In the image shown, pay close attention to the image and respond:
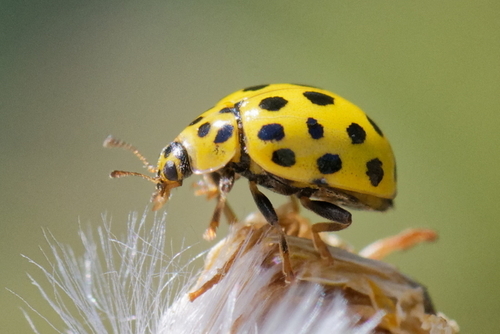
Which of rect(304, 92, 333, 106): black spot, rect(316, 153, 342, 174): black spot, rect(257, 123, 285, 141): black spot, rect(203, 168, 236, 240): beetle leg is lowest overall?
rect(203, 168, 236, 240): beetle leg

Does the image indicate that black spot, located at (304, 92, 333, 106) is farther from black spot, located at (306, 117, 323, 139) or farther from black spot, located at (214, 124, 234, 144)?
black spot, located at (214, 124, 234, 144)

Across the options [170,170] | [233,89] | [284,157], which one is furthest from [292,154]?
[233,89]

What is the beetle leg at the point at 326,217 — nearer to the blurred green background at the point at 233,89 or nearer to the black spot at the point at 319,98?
the black spot at the point at 319,98

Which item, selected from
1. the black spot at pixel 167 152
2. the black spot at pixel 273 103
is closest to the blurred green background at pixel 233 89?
the black spot at pixel 167 152

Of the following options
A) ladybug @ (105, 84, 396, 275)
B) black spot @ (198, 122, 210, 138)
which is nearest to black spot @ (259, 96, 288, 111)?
ladybug @ (105, 84, 396, 275)

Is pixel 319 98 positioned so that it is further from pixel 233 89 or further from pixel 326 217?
pixel 233 89

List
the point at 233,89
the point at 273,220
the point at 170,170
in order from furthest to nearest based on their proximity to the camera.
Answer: the point at 233,89
the point at 170,170
the point at 273,220

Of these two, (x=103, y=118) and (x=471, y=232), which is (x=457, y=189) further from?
(x=103, y=118)
